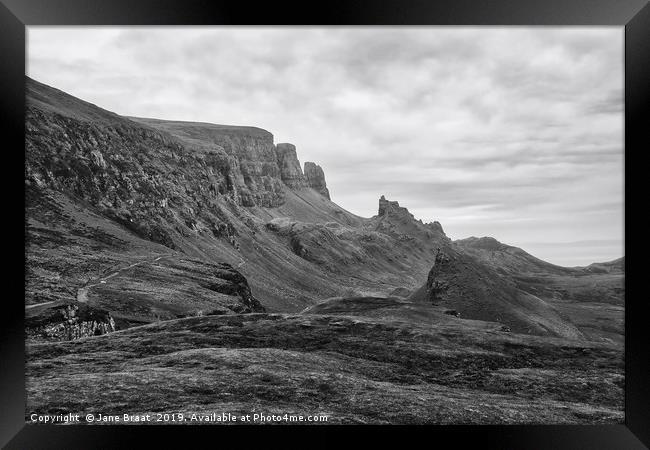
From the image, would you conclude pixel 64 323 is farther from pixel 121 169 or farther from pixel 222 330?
pixel 121 169

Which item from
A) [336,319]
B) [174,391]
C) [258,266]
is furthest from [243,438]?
[258,266]

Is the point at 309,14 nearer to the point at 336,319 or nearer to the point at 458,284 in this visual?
the point at 336,319

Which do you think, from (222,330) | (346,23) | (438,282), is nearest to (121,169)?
(438,282)

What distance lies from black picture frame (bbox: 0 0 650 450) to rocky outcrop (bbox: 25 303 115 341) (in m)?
9.87

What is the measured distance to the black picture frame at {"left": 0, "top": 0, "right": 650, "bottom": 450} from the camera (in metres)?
14.7

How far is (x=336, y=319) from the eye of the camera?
26656 millimetres

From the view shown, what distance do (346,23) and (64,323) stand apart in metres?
24.6

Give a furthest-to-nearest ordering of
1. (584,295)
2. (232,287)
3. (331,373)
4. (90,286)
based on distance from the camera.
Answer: (584,295) < (232,287) < (90,286) < (331,373)

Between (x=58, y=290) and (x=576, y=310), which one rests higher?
(x=58, y=290)

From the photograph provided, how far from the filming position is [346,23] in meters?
15.2

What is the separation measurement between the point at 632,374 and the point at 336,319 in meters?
15.9

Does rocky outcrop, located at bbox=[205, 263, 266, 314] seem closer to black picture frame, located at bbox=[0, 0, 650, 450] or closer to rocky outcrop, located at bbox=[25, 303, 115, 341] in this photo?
rocky outcrop, located at bbox=[25, 303, 115, 341]

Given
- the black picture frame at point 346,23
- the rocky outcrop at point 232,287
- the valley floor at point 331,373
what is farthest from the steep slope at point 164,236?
the black picture frame at point 346,23

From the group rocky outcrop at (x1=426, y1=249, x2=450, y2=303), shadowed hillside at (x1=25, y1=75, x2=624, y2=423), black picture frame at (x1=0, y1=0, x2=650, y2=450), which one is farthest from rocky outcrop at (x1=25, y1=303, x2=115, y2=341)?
rocky outcrop at (x1=426, y1=249, x2=450, y2=303)
